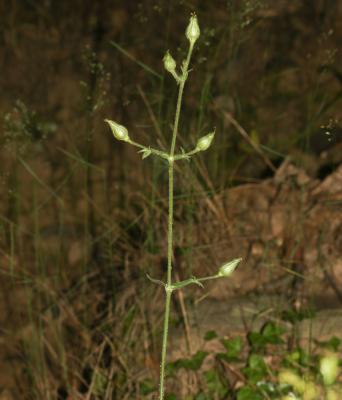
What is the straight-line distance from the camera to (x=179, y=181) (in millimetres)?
2850

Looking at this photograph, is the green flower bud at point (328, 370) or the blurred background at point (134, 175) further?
the blurred background at point (134, 175)

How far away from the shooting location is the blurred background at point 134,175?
253 centimetres

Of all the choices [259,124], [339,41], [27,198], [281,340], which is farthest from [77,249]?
[339,41]

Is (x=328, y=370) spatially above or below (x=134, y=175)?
below

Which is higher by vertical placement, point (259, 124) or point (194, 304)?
point (259, 124)

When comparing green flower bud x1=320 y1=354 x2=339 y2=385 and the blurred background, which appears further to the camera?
the blurred background

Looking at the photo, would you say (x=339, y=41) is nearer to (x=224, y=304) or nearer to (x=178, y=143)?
(x=178, y=143)

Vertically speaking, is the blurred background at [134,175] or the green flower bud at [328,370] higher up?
the blurred background at [134,175]

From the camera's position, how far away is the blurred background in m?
2.53

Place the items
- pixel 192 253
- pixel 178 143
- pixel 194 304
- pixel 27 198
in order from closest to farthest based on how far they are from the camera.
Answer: pixel 194 304 < pixel 192 253 < pixel 178 143 < pixel 27 198

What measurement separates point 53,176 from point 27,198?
0.19 metres

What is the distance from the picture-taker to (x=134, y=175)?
354 cm

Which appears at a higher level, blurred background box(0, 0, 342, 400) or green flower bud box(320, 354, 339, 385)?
blurred background box(0, 0, 342, 400)

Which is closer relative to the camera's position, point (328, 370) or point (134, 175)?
point (328, 370)
